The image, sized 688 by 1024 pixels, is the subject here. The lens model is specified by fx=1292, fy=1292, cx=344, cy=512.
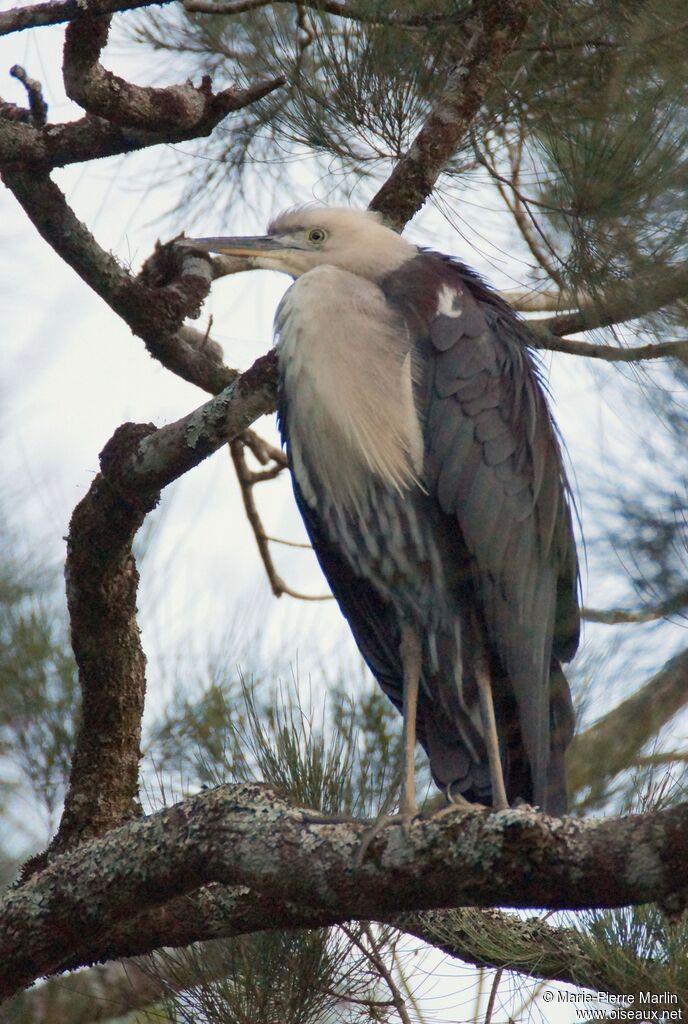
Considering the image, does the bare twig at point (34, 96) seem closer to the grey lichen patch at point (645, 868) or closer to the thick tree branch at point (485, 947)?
the thick tree branch at point (485, 947)

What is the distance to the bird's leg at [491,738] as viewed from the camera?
2766 millimetres

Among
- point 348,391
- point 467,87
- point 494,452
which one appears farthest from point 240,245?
point 494,452

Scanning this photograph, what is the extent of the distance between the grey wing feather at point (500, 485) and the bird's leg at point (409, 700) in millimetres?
200

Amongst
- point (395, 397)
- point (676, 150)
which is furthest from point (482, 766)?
point (676, 150)

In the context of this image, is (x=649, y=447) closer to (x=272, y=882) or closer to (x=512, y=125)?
(x=272, y=882)

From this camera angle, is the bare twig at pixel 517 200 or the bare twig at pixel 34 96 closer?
the bare twig at pixel 34 96

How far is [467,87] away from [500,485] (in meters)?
0.94

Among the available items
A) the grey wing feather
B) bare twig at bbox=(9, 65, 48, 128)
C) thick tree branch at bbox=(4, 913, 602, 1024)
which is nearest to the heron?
the grey wing feather

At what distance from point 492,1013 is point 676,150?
173cm

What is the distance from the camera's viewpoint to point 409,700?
3039 mm

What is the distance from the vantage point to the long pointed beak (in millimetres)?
3344

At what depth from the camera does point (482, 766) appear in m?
3.04

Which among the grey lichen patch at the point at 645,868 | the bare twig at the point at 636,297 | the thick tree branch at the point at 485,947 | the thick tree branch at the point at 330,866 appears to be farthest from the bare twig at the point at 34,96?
the grey lichen patch at the point at 645,868

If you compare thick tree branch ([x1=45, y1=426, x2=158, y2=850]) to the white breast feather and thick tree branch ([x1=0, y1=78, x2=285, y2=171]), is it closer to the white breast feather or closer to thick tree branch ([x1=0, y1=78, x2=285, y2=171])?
the white breast feather
